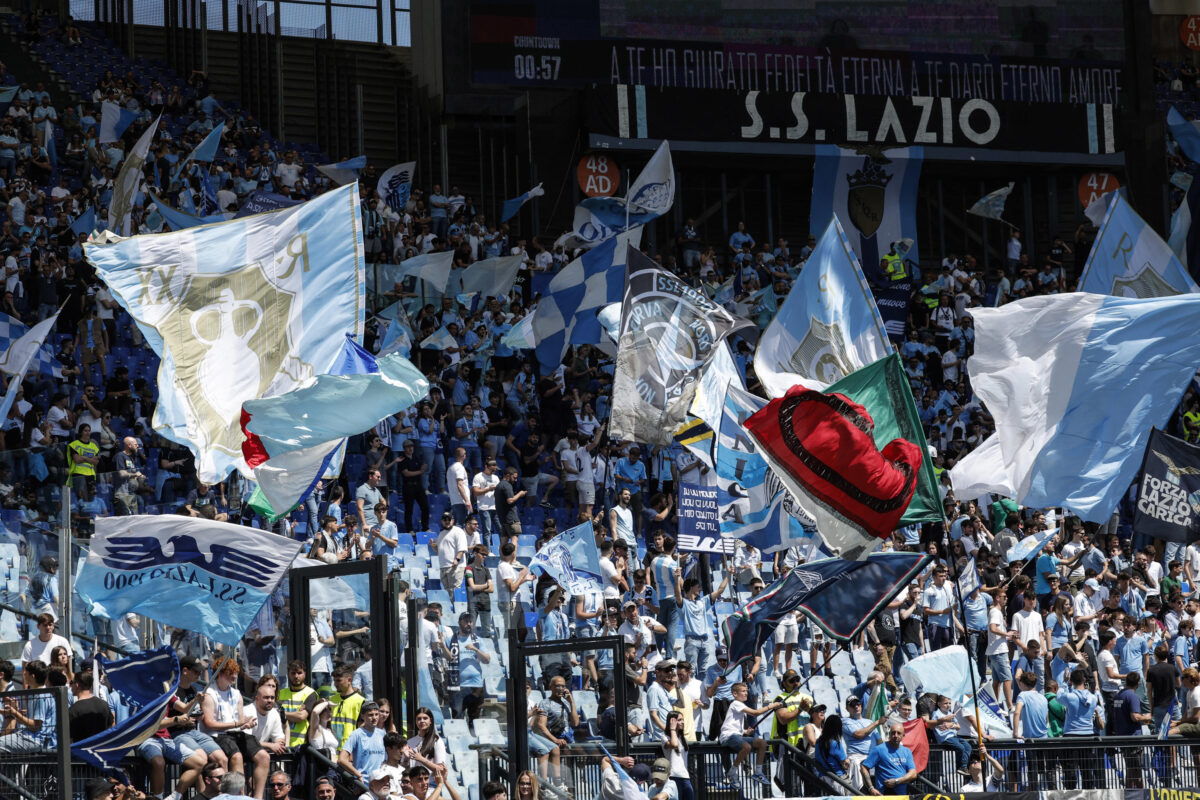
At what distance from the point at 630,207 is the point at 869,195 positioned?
29.3ft

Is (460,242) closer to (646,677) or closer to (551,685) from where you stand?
(646,677)

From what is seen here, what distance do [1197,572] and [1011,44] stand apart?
56.2 ft

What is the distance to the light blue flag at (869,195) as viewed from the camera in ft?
119

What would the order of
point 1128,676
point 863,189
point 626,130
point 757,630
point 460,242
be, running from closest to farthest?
1. point 757,630
2. point 1128,676
3. point 460,242
4. point 626,130
5. point 863,189

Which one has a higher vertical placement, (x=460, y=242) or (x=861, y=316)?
(x=460, y=242)

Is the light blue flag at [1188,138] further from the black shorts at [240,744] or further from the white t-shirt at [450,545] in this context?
the black shorts at [240,744]

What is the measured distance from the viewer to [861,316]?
805 inches

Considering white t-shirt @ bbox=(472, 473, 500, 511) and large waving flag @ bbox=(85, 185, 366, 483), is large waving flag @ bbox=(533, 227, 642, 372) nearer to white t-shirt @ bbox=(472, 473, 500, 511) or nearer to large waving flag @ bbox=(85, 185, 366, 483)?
white t-shirt @ bbox=(472, 473, 500, 511)

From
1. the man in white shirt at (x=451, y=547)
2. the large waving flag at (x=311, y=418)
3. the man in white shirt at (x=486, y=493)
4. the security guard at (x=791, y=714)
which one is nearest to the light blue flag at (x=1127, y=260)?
the security guard at (x=791, y=714)

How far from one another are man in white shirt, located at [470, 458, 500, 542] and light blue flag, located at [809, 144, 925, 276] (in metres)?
14.4

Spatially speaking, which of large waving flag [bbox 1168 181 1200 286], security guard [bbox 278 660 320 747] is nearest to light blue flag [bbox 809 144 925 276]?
large waving flag [bbox 1168 181 1200 286]

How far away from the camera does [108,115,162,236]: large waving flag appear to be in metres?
24.5

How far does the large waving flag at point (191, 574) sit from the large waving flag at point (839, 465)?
4151 mm

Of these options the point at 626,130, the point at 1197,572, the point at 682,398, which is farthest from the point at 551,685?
the point at 626,130
